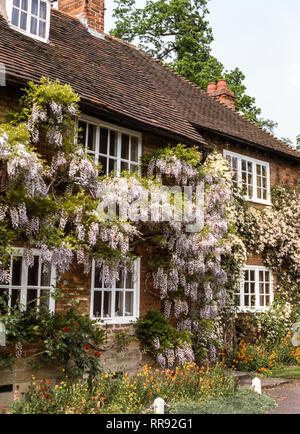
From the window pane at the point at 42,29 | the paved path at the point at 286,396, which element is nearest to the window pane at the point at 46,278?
the paved path at the point at 286,396

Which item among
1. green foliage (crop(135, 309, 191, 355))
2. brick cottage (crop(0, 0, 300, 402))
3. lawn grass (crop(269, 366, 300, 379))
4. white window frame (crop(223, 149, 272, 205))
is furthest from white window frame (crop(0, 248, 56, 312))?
white window frame (crop(223, 149, 272, 205))

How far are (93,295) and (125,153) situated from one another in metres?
3.10

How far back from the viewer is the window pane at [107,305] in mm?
9203

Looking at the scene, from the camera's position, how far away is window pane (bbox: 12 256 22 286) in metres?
7.87

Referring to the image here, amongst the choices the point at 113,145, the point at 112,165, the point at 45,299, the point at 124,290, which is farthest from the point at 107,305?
the point at 113,145

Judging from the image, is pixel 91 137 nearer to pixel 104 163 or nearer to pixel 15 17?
pixel 104 163

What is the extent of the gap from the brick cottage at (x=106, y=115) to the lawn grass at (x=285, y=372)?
6.93 feet

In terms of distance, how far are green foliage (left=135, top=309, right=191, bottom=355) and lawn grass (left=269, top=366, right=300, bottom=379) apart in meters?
3.10

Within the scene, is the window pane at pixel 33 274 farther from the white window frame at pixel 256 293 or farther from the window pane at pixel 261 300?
the window pane at pixel 261 300

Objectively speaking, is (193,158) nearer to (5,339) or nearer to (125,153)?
(125,153)

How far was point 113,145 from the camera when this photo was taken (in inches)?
389

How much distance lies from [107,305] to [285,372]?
5.07 m

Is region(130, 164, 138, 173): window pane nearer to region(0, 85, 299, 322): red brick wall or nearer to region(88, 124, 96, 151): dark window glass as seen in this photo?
region(0, 85, 299, 322): red brick wall
